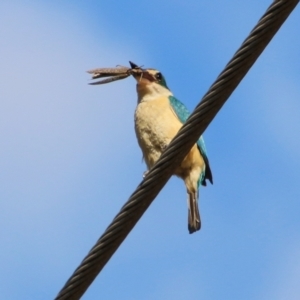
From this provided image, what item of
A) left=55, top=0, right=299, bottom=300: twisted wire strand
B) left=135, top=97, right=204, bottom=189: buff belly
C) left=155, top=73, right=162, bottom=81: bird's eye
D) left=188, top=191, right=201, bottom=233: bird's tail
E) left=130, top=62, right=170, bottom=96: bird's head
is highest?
left=155, top=73, right=162, bottom=81: bird's eye

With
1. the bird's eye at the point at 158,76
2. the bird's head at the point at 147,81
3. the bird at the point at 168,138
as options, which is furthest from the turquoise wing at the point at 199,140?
the bird's eye at the point at 158,76

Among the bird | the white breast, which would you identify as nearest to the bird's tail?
the bird

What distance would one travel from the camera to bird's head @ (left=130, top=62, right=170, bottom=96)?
8.58m

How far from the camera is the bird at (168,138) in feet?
25.7

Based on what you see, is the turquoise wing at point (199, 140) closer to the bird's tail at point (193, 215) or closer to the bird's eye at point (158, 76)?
the bird's tail at point (193, 215)

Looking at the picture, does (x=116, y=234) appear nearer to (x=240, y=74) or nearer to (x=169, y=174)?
(x=169, y=174)

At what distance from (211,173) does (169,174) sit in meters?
4.10

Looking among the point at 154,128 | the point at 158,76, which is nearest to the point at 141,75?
the point at 158,76

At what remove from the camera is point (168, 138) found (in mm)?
7863

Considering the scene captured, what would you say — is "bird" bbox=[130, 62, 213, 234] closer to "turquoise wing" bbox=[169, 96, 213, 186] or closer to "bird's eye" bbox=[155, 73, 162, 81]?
"turquoise wing" bbox=[169, 96, 213, 186]

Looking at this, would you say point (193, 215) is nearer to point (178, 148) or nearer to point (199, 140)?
point (199, 140)

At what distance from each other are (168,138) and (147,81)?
103 centimetres

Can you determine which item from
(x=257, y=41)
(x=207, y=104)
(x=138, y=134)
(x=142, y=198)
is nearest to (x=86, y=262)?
(x=142, y=198)

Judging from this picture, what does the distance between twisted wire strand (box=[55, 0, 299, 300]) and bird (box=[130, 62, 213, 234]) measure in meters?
3.41
